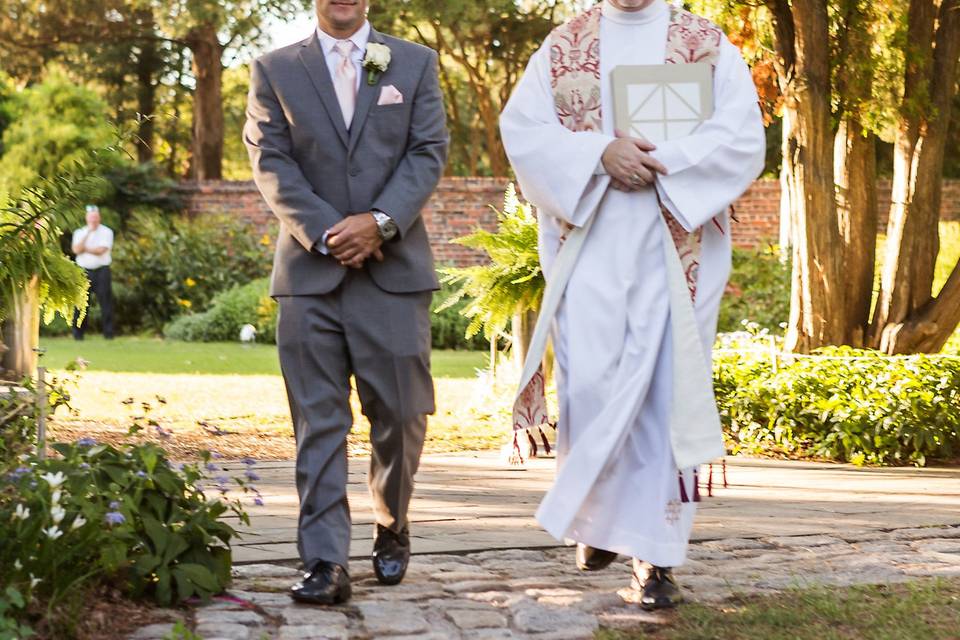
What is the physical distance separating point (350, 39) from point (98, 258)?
46.5 feet

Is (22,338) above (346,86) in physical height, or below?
→ below

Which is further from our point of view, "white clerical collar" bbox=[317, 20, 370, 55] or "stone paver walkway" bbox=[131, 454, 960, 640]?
"white clerical collar" bbox=[317, 20, 370, 55]

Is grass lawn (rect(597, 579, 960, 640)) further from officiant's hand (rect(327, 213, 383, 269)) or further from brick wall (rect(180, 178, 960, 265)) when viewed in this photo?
brick wall (rect(180, 178, 960, 265))

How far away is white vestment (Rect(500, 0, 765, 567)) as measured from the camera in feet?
14.5

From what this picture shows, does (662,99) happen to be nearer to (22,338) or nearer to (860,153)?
(22,338)

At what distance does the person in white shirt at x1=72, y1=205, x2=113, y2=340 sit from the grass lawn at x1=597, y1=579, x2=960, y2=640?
14.7 metres

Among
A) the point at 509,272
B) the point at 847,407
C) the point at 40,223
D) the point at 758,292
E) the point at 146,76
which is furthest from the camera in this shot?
the point at 146,76

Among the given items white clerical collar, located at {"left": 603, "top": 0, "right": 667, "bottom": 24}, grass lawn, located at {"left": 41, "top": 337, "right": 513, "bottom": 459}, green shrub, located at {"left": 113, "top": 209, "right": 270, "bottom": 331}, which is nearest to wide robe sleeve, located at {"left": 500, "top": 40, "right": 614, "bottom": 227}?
white clerical collar, located at {"left": 603, "top": 0, "right": 667, "bottom": 24}

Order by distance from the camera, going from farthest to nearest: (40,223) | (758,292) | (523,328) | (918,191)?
(758,292) → (918,191) → (523,328) → (40,223)

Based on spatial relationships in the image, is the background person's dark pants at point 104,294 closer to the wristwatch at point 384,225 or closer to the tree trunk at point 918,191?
the tree trunk at point 918,191

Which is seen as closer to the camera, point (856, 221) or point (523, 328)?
point (523, 328)

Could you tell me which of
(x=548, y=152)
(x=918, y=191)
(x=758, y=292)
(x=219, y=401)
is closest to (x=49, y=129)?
(x=758, y=292)

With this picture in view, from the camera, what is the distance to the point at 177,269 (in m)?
19.9

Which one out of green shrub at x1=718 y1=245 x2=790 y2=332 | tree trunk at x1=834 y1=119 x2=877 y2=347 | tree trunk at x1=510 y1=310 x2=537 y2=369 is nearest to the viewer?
tree trunk at x1=510 y1=310 x2=537 y2=369
